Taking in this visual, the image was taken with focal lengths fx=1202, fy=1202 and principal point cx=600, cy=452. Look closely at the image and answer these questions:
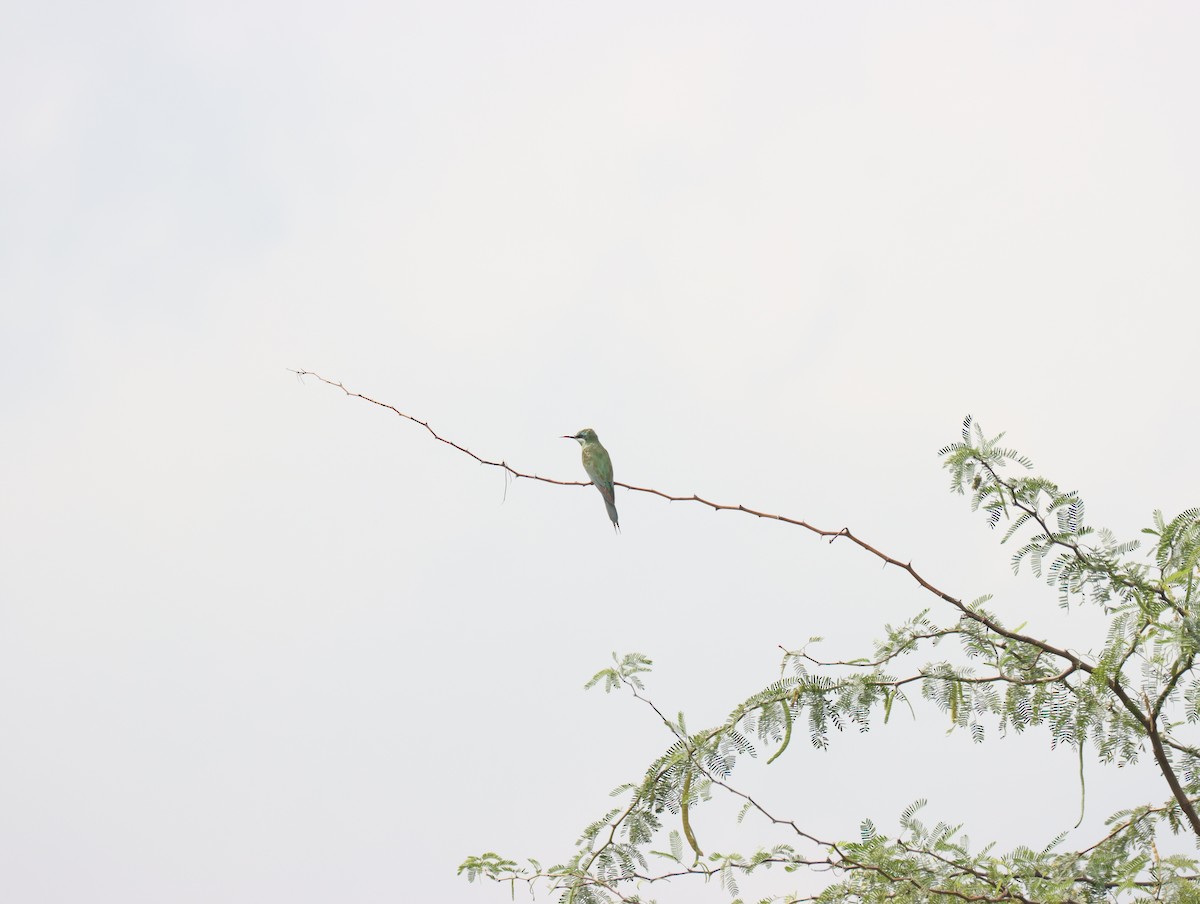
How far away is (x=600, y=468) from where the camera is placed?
10.4 meters

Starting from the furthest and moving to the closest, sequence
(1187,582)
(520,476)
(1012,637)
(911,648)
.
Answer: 1. (520,476)
2. (911,648)
3. (1012,637)
4. (1187,582)

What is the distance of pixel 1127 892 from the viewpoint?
15.1 ft

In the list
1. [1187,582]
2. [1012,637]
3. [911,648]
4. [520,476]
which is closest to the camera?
[1187,582]

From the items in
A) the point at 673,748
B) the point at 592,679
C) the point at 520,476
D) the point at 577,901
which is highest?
the point at 520,476

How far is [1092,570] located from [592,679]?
223 centimetres

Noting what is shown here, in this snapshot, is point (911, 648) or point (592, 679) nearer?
point (911, 648)

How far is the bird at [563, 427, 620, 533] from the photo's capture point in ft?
33.7

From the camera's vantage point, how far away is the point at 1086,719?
15.3ft

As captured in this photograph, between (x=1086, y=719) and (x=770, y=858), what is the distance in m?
1.44

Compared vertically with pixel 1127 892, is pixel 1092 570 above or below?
above

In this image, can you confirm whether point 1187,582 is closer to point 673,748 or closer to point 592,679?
point 673,748

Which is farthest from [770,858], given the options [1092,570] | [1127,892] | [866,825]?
[1092,570]

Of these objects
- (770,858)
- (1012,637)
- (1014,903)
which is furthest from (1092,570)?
(770,858)

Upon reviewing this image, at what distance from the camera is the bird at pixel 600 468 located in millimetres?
10258
